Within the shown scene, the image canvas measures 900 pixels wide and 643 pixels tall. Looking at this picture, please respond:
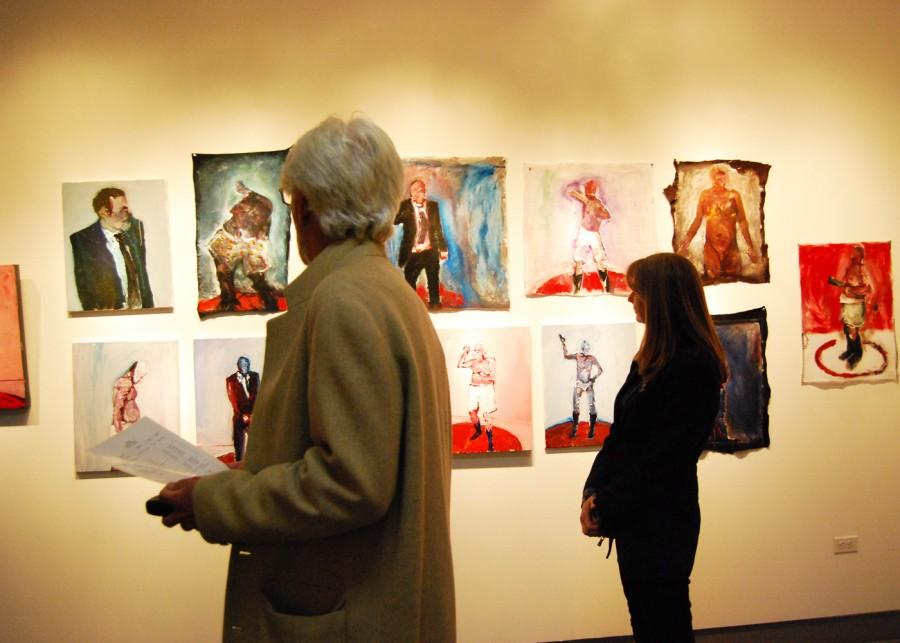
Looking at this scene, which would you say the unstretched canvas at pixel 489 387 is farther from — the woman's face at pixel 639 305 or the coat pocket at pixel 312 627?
the coat pocket at pixel 312 627

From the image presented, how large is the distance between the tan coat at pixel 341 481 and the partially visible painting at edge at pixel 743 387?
Answer: 196 centimetres

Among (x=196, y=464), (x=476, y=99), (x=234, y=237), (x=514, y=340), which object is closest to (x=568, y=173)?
(x=476, y=99)

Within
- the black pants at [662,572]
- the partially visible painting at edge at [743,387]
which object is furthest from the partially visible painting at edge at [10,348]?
the partially visible painting at edge at [743,387]

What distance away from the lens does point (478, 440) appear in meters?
2.70

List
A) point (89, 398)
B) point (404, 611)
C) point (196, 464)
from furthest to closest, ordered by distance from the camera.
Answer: point (89, 398) → point (196, 464) → point (404, 611)

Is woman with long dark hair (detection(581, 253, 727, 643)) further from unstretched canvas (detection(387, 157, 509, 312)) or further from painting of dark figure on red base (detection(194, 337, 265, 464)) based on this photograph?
painting of dark figure on red base (detection(194, 337, 265, 464))

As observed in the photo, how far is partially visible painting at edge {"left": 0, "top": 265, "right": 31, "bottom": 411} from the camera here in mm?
2584

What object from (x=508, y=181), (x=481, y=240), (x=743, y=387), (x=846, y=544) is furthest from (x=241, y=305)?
(x=846, y=544)

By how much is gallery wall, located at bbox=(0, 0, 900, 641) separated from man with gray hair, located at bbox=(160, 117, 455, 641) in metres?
1.46

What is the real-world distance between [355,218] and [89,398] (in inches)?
75.0

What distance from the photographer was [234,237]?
2.63 metres

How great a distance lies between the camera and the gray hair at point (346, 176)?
122 cm

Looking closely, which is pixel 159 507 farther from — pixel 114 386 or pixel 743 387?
pixel 743 387

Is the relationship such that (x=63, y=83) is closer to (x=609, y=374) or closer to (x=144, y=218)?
(x=144, y=218)
